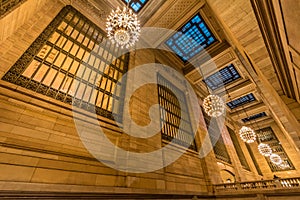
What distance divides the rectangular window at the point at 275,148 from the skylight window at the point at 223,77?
656 centimetres

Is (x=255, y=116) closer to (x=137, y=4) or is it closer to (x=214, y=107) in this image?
(x=214, y=107)

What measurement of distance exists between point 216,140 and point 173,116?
15.3 ft

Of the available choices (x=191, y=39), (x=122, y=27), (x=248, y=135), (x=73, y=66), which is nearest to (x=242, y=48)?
(x=122, y=27)

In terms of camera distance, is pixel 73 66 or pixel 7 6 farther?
pixel 73 66

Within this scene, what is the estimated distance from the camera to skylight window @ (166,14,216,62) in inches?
294

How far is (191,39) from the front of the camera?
818cm

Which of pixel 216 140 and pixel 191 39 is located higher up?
pixel 191 39

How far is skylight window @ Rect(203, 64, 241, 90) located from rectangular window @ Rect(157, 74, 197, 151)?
2.95 metres

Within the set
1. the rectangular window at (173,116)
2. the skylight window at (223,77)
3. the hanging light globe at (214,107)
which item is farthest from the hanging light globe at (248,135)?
the skylight window at (223,77)

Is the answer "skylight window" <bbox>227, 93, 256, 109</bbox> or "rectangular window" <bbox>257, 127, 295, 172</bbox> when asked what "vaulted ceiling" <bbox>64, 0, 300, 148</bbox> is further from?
"rectangular window" <bbox>257, 127, 295, 172</bbox>

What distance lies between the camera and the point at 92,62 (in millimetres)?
5074

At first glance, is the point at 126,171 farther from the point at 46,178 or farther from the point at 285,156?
the point at 285,156

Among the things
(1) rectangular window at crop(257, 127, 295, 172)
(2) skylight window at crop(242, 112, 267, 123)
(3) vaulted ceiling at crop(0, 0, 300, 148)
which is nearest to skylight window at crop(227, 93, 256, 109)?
(3) vaulted ceiling at crop(0, 0, 300, 148)

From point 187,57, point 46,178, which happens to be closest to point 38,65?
point 46,178
